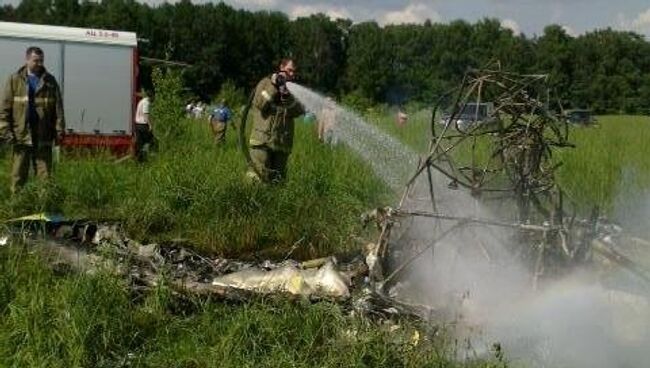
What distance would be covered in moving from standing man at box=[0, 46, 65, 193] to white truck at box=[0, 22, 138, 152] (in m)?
5.56

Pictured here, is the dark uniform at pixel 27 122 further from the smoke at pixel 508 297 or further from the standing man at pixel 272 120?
the smoke at pixel 508 297

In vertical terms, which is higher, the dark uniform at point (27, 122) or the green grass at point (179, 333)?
the dark uniform at point (27, 122)

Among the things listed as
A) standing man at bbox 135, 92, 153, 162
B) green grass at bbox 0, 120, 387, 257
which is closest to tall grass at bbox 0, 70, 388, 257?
green grass at bbox 0, 120, 387, 257

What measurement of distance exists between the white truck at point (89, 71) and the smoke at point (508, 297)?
9526mm

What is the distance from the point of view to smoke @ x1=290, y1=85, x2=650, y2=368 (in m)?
4.64

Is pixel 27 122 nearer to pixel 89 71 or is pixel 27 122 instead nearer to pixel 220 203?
pixel 220 203

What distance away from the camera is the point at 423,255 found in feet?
18.2

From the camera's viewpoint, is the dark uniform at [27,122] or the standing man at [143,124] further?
the standing man at [143,124]

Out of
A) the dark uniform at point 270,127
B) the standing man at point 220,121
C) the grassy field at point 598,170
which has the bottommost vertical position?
the standing man at point 220,121

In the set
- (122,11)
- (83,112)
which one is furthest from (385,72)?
(83,112)

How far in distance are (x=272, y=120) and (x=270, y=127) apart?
8 centimetres

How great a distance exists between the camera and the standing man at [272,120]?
8180 mm

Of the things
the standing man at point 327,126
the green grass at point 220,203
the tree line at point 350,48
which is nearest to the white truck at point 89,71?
the standing man at point 327,126

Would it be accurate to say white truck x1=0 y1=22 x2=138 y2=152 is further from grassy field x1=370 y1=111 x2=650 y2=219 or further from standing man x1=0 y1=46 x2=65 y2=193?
standing man x1=0 y1=46 x2=65 y2=193
